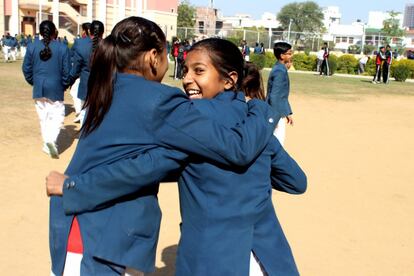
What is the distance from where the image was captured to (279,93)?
5.62m

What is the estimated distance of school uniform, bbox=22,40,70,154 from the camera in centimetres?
640


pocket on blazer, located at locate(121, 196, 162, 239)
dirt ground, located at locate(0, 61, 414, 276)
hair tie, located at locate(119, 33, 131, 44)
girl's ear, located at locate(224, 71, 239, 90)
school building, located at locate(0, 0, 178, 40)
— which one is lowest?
dirt ground, located at locate(0, 61, 414, 276)

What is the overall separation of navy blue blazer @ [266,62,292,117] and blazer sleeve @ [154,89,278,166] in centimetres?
396

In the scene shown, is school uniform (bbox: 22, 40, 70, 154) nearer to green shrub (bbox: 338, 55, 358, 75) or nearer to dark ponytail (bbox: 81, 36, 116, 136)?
dark ponytail (bbox: 81, 36, 116, 136)

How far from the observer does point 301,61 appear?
3073cm

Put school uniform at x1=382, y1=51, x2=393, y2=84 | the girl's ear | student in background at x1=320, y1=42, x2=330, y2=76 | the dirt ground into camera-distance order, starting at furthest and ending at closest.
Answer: student in background at x1=320, y1=42, x2=330, y2=76 < school uniform at x1=382, y1=51, x2=393, y2=84 < the dirt ground < the girl's ear

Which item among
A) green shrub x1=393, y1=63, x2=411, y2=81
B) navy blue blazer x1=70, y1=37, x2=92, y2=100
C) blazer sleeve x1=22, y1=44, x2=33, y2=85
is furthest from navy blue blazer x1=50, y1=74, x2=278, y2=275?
green shrub x1=393, y1=63, x2=411, y2=81

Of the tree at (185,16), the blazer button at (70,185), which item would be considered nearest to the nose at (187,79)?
the blazer button at (70,185)

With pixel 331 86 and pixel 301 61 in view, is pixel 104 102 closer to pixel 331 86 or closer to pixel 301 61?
pixel 331 86

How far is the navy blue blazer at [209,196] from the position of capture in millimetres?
1649

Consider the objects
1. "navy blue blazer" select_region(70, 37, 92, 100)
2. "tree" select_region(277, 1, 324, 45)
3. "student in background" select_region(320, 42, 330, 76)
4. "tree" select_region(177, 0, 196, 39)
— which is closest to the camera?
"navy blue blazer" select_region(70, 37, 92, 100)

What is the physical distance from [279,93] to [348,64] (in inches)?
1001

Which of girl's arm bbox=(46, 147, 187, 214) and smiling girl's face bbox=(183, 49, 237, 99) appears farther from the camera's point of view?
smiling girl's face bbox=(183, 49, 237, 99)

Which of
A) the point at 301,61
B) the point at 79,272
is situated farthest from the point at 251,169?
the point at 301,61
